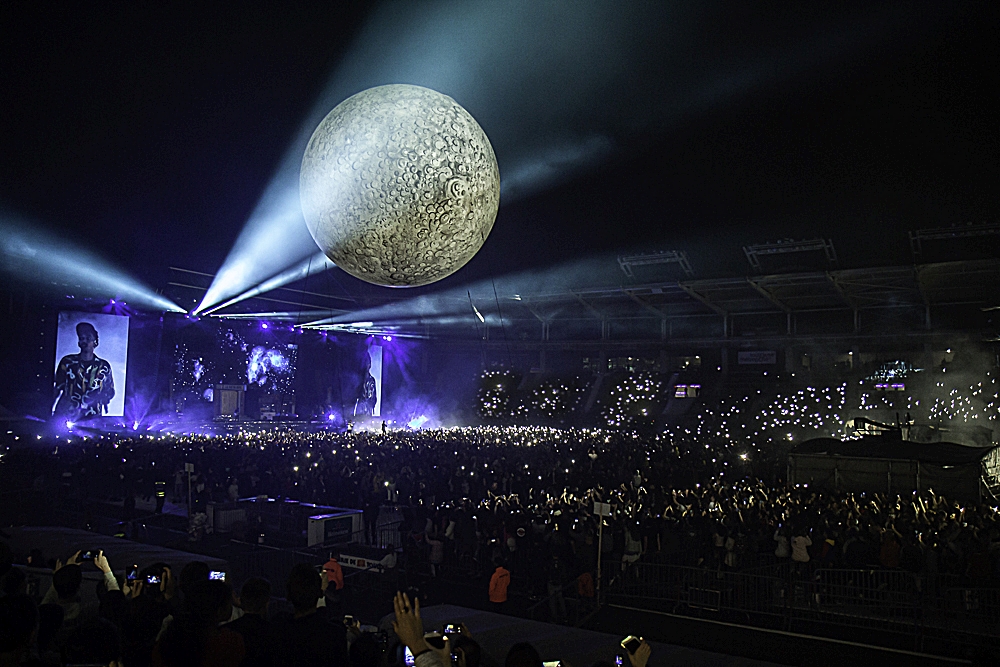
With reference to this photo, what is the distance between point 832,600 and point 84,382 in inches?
987

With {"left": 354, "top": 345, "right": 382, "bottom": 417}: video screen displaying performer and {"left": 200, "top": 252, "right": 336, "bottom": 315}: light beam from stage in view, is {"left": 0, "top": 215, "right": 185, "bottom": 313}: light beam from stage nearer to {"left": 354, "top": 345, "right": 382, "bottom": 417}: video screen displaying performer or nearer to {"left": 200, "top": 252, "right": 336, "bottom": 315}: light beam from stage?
{"left": 200, "top": 252, "right": 336, "bottom": 315}: light beam from stage

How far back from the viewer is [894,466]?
14703mm

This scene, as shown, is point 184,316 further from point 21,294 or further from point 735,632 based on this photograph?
point 735,632

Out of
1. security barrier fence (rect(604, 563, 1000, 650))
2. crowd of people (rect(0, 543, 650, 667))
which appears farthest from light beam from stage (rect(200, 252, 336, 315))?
crowd of people (rect(0, 543, 650, 667))

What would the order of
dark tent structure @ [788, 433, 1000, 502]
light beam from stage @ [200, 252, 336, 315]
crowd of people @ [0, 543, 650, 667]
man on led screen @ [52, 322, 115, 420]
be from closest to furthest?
crowd of people @ [0, 543, 650, 667] → dark tent structure @ [788, 433, 1000, 502] → light beam from stage @ [200, 252, 336, 315] → man on led screen @ [52, 322, 115, 420]

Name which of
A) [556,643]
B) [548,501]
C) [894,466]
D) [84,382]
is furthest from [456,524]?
[84,382]

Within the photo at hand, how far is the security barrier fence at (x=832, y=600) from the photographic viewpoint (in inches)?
305

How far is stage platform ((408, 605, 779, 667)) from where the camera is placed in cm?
471

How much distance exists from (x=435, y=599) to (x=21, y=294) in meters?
21.7

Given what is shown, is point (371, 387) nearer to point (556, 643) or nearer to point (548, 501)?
point (548, 501)

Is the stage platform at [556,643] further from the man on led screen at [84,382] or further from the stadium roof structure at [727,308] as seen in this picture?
the man on led screen at [84,382]

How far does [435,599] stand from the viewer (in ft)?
30.2

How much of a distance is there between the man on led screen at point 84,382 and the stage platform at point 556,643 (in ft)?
74.9

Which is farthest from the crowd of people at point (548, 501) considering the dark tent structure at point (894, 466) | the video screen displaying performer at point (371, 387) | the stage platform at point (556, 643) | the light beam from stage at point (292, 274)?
the video screen displaying performer at point (371, 387)
